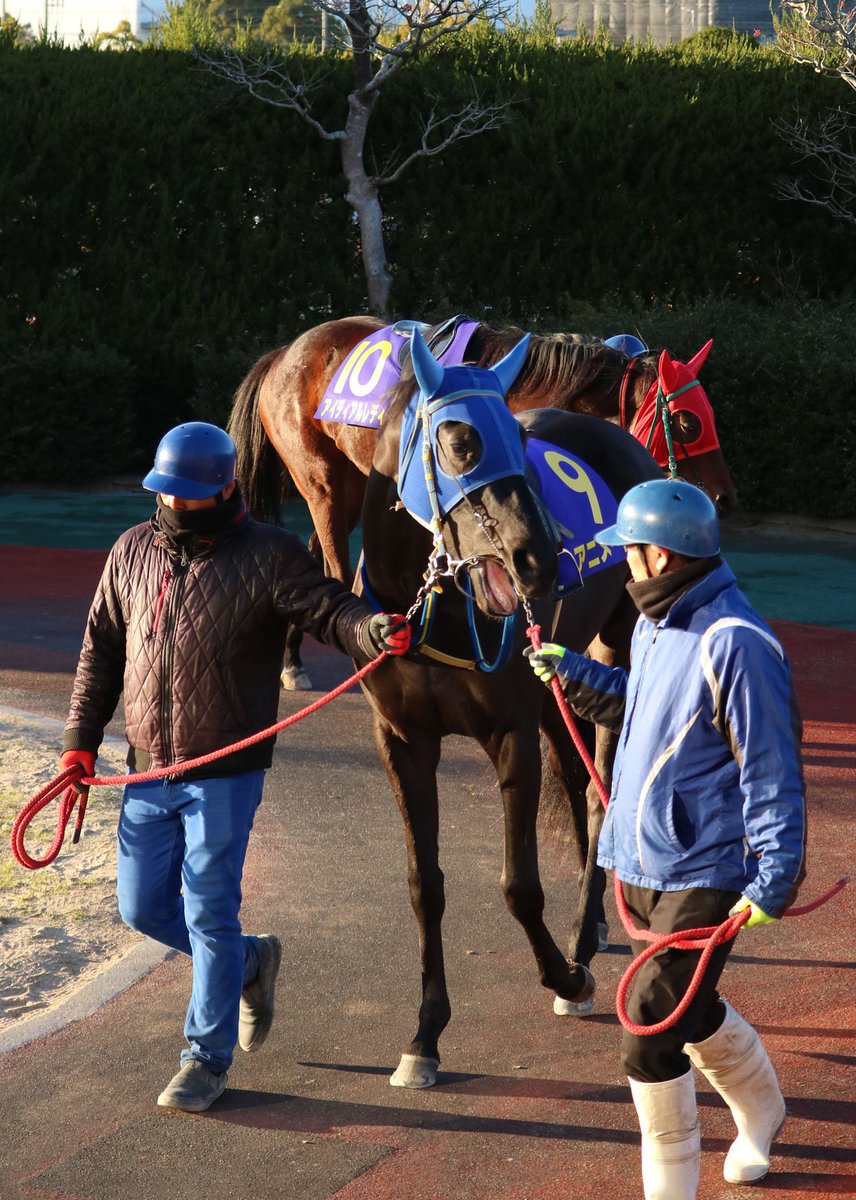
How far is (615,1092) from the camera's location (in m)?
4.06

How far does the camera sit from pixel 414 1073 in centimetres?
406

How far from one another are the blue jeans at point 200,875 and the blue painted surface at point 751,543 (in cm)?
767

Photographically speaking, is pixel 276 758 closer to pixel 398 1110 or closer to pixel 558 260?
pixel 398 1110

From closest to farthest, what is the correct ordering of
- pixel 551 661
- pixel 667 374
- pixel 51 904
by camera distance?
1. pixel 551 661
2. pixel 51 904
3. pixel 667 374

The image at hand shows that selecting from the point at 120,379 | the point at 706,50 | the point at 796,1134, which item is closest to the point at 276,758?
the point at 796,1134

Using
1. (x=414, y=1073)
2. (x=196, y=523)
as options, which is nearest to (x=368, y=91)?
(x=196, y=523)

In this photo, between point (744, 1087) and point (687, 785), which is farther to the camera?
point (744, 1087)

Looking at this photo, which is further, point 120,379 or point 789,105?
point 789,105

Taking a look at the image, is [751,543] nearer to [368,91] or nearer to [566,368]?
[368,91]

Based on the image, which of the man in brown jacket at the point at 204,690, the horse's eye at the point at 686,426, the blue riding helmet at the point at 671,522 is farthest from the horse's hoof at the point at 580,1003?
the horse's eye at the point at 686,426

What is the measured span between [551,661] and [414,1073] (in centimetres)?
132

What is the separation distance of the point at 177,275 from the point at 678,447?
12803 millimetres

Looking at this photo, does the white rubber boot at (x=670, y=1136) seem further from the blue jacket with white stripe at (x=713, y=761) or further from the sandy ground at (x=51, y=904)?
the sandy ground at (x=51, y=904)

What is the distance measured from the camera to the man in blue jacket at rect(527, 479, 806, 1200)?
296cm
